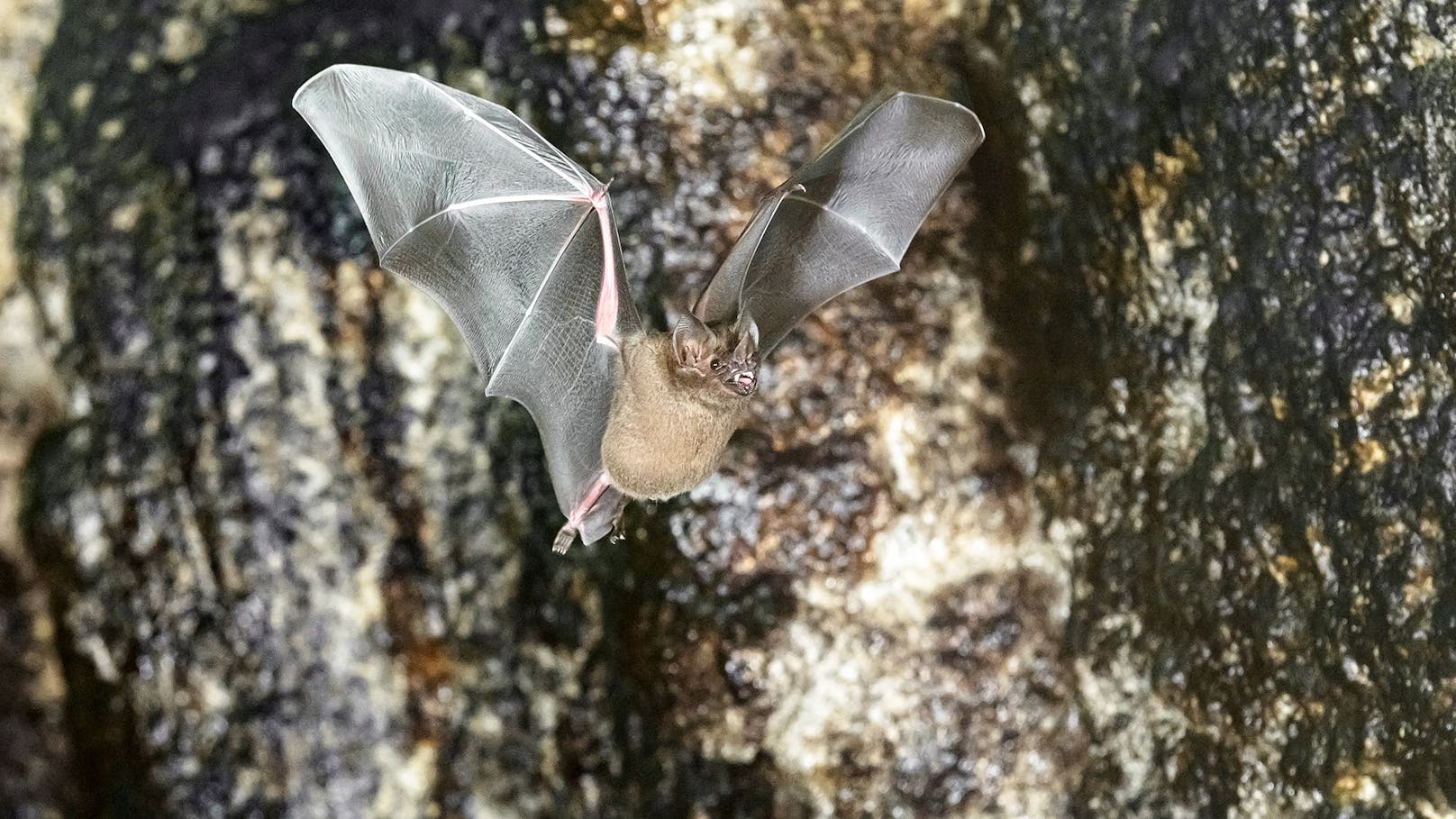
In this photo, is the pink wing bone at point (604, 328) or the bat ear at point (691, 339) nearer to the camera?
the bat ear at point (691, 339)

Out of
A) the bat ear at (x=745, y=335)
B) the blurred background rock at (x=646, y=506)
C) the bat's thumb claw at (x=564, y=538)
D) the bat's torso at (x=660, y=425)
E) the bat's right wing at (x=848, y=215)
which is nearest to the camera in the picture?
the bat ear at (x=745, y=335)

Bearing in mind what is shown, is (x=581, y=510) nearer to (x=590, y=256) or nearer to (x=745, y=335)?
(x=590, y=256)

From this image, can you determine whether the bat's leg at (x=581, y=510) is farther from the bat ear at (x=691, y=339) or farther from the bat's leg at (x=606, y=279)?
the bat ear at (x=691, y=339)

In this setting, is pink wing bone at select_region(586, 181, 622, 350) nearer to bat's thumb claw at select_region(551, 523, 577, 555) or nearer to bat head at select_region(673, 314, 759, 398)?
bat head at select_region(673, 314, 759, 398)

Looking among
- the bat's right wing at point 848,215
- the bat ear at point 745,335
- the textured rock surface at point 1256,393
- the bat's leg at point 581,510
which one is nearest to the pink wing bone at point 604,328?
the bat's leg at point 581,510

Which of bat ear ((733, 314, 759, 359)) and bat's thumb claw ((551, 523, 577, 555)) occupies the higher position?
bat ear ((733, 314, 759, 359))

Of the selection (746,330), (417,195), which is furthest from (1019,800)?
(417,195)

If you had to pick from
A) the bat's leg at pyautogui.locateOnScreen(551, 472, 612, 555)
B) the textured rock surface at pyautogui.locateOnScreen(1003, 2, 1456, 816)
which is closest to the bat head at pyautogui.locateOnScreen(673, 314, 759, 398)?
the bat's leg at pyautogui.locateOnScreen(551, 472, 612, 555)

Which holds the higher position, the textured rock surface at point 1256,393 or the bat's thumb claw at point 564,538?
the textured rock surface at point 1256,393
